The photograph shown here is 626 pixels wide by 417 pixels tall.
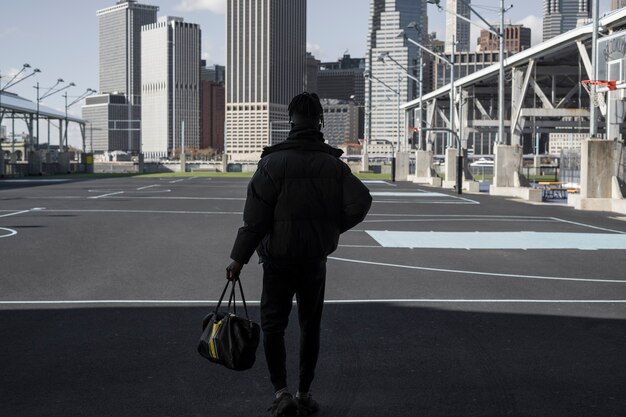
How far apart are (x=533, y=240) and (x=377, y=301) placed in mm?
9689

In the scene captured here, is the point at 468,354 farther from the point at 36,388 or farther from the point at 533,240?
the point at 533,240

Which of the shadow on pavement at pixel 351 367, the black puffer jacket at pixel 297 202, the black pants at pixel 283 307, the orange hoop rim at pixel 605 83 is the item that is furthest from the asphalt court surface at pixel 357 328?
the orange hoop rim at pixel 605 83

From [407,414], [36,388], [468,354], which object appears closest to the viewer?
[407,414]

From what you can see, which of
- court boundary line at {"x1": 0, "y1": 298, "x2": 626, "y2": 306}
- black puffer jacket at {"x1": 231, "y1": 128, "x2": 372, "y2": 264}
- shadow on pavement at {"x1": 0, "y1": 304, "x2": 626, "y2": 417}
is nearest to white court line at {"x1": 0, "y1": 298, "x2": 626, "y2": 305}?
court boundary line at {"x1": 0, "y1": 298, "x2": 626, "y2": 306}

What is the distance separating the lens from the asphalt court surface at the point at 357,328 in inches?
246

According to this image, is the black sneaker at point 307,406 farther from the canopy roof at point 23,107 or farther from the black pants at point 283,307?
the canopy roof at point 23,107

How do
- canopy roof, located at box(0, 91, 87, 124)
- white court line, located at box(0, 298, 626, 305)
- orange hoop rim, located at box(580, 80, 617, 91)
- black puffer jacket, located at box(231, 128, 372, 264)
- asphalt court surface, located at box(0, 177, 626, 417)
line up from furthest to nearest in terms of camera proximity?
canopy roof, located at box(0, 91, 87, 124) < orange hoop rim, located at box(580, 80, 617, 91) < white court line, located at box(0, 298, 626, 305) < asphalt court surface, located at box(0, 177, 626, 417) < black puffer jacket, located at box(231, 128, 372, 264)

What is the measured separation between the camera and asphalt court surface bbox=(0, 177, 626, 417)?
20.5 feet

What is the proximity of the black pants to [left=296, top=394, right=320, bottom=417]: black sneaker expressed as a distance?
0.07 meters

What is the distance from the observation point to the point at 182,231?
21000 mm

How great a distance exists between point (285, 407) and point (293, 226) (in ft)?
3.87

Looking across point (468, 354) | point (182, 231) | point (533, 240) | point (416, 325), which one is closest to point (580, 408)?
point (468, 354)

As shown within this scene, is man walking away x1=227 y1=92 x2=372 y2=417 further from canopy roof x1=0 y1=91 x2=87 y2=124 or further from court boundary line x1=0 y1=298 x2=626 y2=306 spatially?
canopy roof x1=0 y1=91 x2=87 y2=124

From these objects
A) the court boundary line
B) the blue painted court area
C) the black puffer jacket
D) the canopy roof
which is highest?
the canopy roof
